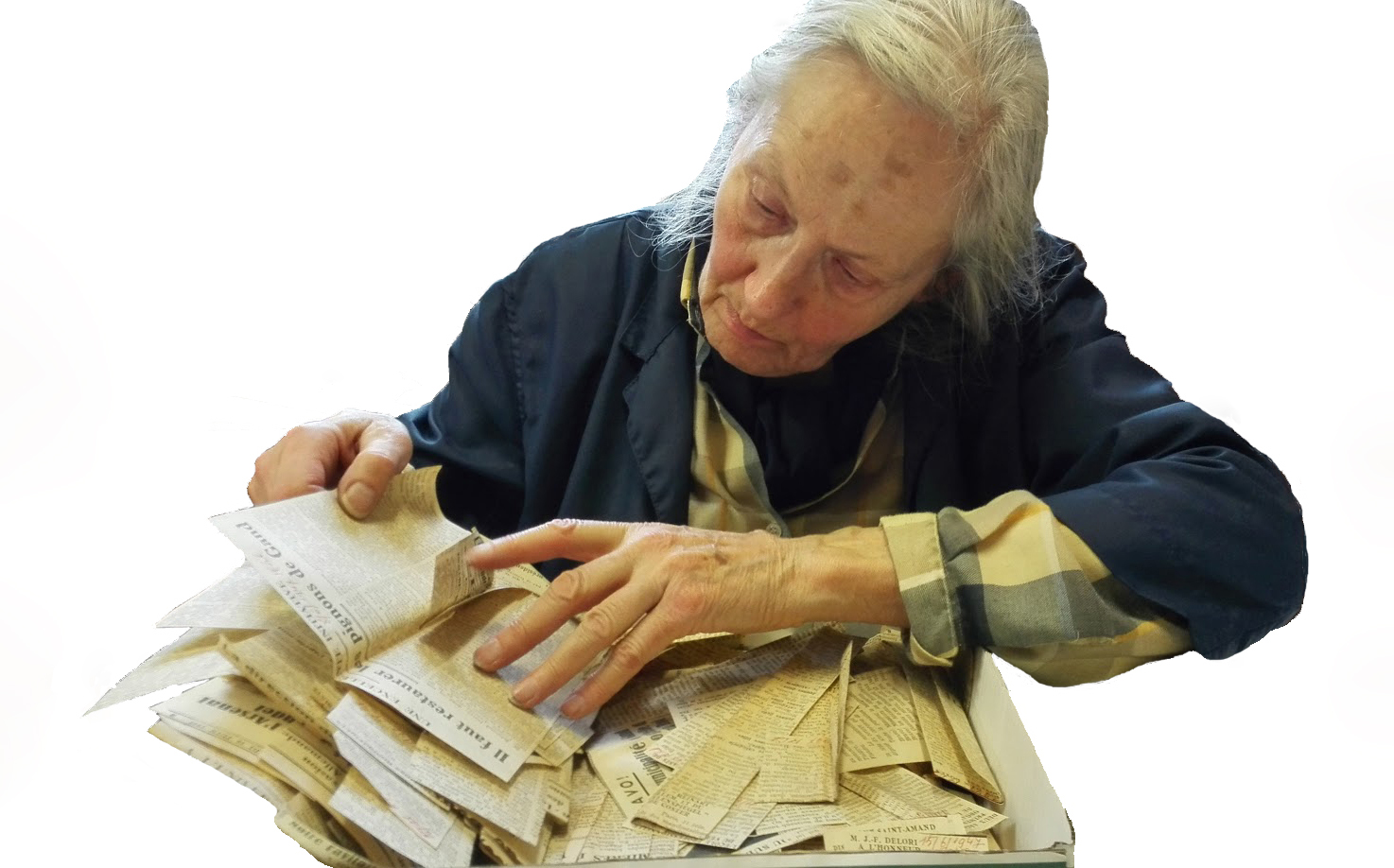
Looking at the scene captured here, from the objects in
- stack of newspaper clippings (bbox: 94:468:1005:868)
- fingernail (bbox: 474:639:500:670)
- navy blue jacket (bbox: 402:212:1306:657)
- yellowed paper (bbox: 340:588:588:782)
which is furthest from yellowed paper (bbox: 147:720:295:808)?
navy blue jacket (bbox: 402:212:1306:657)

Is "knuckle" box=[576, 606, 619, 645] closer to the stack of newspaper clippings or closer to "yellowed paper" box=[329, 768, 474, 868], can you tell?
the stack of newspaper clippings

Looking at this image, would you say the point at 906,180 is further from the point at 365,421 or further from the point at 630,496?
the point at 365,421

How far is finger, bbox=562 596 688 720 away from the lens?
123 cm

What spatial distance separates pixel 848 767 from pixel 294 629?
57 cm

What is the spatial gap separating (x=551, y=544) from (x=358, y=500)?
223 millimetres

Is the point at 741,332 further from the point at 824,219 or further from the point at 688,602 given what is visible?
the point at 688,602

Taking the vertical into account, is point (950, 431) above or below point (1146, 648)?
above

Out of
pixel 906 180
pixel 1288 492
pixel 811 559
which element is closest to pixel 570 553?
pixel 811 559

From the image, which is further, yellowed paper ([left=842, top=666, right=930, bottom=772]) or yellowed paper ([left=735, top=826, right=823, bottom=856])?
yellowed paper ([left=842, top=666, right=930, bottom=772])

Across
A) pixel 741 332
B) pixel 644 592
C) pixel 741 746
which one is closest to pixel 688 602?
pixel 644 592

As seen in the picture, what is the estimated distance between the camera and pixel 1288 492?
4.64 feet

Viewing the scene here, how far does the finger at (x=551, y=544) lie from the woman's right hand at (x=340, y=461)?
156mm

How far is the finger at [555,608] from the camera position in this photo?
4.03 ft

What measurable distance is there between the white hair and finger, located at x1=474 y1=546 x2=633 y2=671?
0.57 metres
